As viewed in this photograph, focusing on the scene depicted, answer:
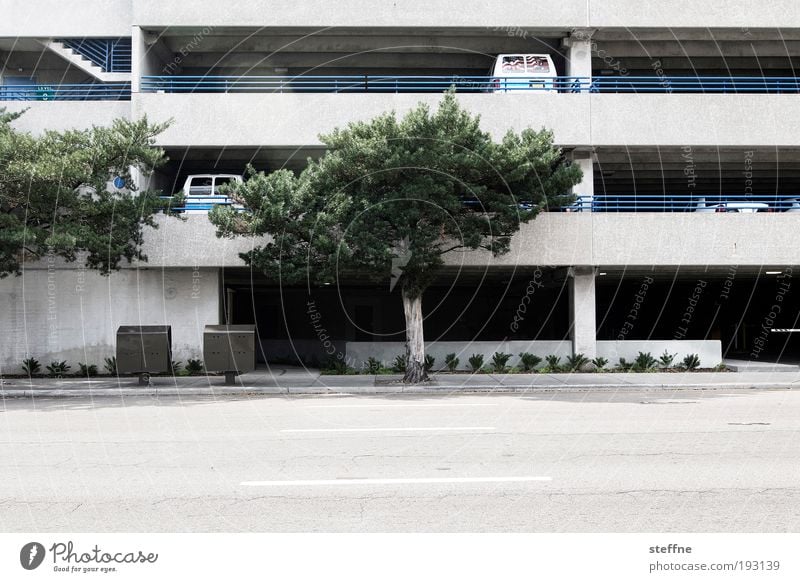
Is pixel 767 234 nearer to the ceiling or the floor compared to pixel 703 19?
nearer to the floor

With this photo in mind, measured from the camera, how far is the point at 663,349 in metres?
23.3

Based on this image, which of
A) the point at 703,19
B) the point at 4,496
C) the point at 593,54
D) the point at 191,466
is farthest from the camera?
the point at 593,54

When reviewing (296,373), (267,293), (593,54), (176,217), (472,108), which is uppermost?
(593,54)

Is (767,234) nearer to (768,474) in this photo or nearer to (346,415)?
(346,415)

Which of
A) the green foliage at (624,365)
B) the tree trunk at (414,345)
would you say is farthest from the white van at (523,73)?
the green foliage at (624,365)

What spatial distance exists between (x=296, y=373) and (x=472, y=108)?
9.60 meters

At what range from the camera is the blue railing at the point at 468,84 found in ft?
75.2

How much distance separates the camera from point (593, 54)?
2561 centimetres

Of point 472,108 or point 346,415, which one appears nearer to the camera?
point 346,415

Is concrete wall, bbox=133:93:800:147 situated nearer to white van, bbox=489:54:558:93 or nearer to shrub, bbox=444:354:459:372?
white van, bbox=489:54:558:93

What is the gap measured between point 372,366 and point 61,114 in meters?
12.1

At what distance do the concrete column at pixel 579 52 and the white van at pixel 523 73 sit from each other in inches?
29.0

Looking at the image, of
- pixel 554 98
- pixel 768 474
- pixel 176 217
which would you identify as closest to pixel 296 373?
pixel 176 217

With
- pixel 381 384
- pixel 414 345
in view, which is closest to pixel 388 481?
pixel 381 384
